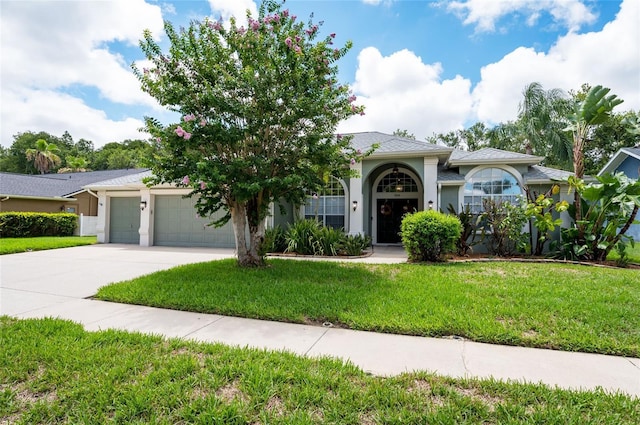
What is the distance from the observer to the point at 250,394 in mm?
2328

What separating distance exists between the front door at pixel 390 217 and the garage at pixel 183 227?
271 inches

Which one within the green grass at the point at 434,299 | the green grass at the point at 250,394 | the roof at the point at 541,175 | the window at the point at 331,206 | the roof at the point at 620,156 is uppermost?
the roof at the point at 620,156

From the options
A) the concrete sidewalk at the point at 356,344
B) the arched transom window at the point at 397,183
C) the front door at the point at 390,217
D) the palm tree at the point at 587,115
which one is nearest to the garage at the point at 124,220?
the concrete sidewalk at the point at 356,344

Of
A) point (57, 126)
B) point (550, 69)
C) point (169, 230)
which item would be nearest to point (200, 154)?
point (169, 230)

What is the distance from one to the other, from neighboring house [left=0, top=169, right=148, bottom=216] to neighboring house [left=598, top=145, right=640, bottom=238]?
27.3 meters

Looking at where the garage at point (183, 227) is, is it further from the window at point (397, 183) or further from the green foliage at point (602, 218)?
the green foliage at point (602, 218)

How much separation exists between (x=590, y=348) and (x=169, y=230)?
1407 centimetres

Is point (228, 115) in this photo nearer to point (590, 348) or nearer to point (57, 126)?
point (590, 348)

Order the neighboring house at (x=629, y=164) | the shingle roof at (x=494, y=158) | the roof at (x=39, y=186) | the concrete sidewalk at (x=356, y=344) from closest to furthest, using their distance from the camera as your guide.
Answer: the concrete sidewalk at (x=356, y=344) → the shingle roof at (x=494, y=158) → the neighboring house at (x=629, y=164) → the roof at (x=39, y=186)

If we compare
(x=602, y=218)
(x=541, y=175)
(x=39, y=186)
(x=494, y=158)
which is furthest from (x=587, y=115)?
(x=39, y=186)

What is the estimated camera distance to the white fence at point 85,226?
17797 millimetres

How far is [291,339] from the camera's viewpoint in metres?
3.48

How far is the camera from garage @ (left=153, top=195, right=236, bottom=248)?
12.9 m

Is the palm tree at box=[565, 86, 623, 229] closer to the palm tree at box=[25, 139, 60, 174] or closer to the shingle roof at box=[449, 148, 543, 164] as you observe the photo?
the shingle roof at box=[449, 148, 543, 164]
